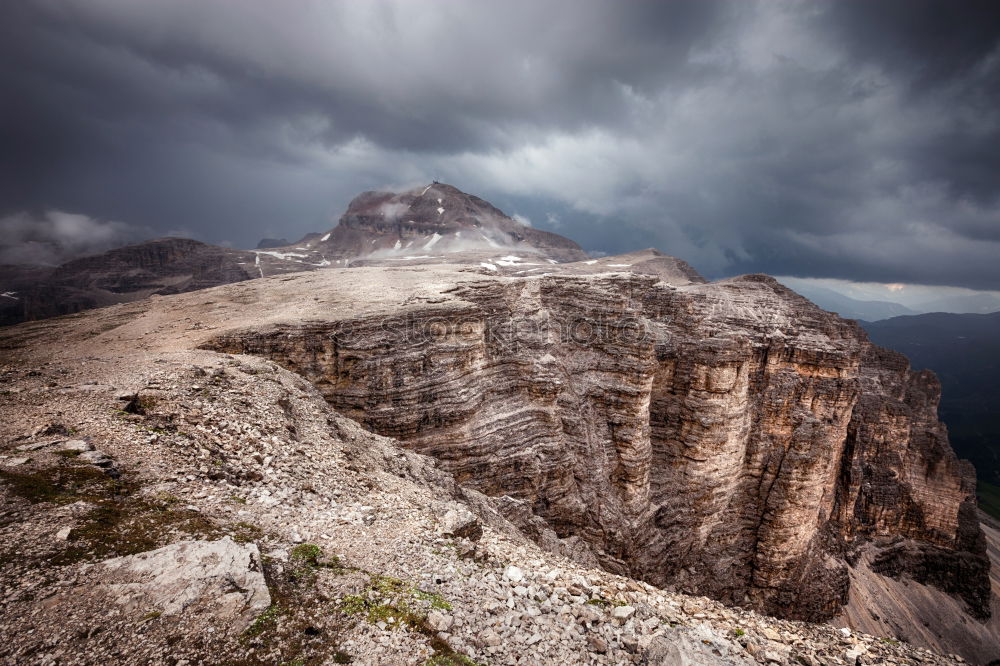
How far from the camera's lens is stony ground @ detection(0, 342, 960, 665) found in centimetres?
434

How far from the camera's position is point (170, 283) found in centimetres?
8519

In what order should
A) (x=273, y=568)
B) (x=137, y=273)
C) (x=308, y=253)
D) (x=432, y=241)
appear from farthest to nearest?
1. (x=308, y=253)
2. (x=432, y=241)
3. (x=137, y=273)
4. (x=273, y=568)

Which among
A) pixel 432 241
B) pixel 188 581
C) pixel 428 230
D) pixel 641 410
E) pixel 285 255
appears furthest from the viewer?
pixel 428 230

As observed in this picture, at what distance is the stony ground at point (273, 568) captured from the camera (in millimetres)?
4340

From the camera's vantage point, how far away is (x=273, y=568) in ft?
18.3

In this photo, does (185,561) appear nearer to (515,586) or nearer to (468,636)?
(468,636)

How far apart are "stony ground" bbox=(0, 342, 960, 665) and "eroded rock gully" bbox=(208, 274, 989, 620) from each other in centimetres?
882

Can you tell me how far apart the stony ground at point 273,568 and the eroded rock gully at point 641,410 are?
8.82m

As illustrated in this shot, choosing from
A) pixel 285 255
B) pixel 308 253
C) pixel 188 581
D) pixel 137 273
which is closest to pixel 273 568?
pixel 188 581

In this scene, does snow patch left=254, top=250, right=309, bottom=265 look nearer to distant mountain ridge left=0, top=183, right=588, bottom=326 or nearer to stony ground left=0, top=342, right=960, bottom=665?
distant mountain ridge left=0, top=183, right=588, bottom=326

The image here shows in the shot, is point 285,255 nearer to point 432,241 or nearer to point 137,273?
point 137,273

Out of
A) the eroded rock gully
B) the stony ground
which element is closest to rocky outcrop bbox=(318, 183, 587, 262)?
the eroded rock gully

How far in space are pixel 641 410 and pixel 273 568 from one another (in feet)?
72.5

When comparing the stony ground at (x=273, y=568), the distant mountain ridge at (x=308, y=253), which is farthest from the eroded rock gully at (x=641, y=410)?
the distant mountain ridge at (x=308, y=253)
